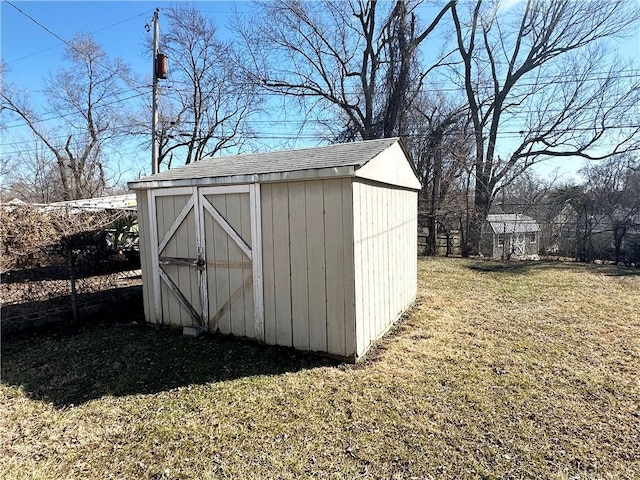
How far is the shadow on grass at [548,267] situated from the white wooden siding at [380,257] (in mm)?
5099

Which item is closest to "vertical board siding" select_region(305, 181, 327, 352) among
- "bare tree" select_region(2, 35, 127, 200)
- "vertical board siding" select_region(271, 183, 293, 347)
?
"vertical board siding" select_region(271, 183, 293, 347)

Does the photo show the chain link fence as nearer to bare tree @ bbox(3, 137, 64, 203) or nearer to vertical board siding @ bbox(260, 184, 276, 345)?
vertical board siding @ bbox(260, 184, 276, 345)

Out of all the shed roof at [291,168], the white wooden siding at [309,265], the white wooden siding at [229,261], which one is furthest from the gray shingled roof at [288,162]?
the white wooden siding at [229,261]

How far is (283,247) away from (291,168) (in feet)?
2.82

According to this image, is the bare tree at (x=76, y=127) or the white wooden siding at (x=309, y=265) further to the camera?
the bare tree at (x=76, y=127)

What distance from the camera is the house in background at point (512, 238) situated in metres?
12.4

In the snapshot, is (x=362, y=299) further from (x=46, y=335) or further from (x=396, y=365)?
(x=46, y=335)

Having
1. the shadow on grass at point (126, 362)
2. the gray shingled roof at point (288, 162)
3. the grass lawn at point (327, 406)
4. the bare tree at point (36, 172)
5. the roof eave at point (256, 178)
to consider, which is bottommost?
the grass lawn at point (327, 406)

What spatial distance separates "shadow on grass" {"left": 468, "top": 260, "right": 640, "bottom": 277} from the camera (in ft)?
29.7

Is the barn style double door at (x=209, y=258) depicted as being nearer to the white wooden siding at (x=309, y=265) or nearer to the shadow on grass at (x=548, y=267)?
the white wooden siding at (x=309, y=265)

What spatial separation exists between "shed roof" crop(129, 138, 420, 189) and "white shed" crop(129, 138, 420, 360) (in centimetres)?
2

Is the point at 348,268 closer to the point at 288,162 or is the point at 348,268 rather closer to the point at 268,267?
the point at 268,267

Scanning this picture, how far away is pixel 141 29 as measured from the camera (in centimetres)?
992

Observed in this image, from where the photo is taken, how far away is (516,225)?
12.7 m
